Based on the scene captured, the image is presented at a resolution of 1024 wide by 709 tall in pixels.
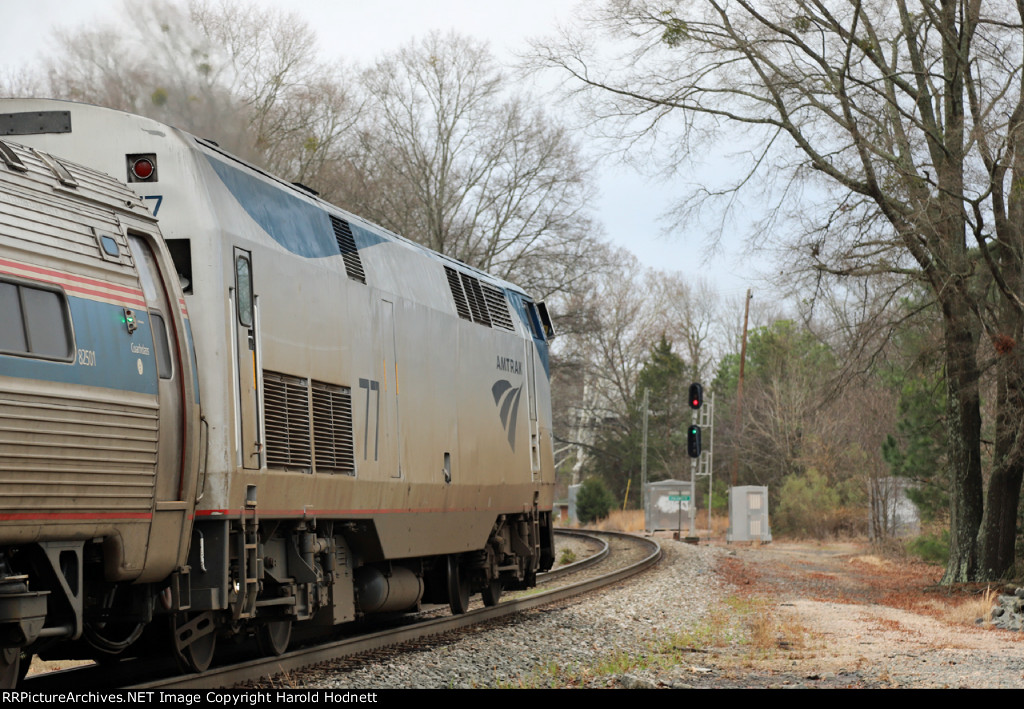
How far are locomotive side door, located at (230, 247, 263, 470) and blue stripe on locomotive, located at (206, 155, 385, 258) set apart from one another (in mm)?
607

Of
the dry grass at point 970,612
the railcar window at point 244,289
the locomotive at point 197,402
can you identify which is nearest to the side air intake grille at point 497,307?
the locomotive at point 197,402

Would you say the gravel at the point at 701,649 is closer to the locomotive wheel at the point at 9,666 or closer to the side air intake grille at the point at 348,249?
the locomotive wheel at the point at 9,666

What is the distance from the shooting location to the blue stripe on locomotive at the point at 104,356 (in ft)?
20.0

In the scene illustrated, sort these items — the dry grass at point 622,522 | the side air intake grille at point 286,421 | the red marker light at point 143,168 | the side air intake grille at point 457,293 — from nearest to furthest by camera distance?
the red marker light at point 143,168, the side air intake grille at point 286,421, the side air intake grille at point 457,293, the dry grass at point 622,522

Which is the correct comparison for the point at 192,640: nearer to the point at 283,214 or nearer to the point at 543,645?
the point at 283,214

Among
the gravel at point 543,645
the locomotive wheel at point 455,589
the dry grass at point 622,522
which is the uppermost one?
the locomotive wheel at point 455,589

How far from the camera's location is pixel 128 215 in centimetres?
730

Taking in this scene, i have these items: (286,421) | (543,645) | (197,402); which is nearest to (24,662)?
(197,402)

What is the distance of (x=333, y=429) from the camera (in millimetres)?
9383

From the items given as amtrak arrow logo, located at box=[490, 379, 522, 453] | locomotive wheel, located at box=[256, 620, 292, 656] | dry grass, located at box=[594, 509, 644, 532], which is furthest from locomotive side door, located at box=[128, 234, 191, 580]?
dry grass, located at box=[594, 509, 644, 532]

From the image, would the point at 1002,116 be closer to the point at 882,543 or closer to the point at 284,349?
the point at 284,349

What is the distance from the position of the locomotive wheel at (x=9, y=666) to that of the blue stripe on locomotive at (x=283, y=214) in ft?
12.4

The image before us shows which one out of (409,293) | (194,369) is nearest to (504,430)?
(409,293)

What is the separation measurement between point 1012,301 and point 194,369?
538 inches
